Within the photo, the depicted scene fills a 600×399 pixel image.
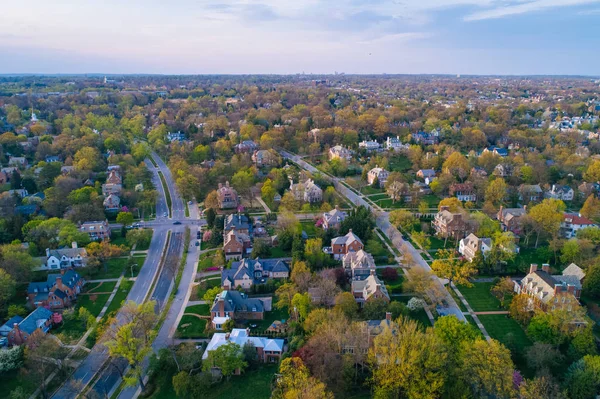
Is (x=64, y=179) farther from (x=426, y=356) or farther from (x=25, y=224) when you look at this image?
(x=426, y=356)

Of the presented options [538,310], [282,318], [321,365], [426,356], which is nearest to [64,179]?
[282,318]

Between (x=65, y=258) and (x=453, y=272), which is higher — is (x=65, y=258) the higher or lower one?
the lower one

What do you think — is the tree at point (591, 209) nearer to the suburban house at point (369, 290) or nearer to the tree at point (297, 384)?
the suburban house at point (369, 290)

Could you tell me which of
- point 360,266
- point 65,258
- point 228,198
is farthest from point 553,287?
point 65,258

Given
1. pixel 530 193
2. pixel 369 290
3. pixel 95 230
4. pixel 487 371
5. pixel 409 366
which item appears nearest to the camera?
pixel 487 371

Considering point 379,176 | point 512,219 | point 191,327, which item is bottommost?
point 191,327

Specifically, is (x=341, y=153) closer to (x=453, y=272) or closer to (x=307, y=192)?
(x=307, y=192)

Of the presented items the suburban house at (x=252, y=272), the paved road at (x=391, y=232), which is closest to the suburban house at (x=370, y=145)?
the paved road at (x=391, y=232)
